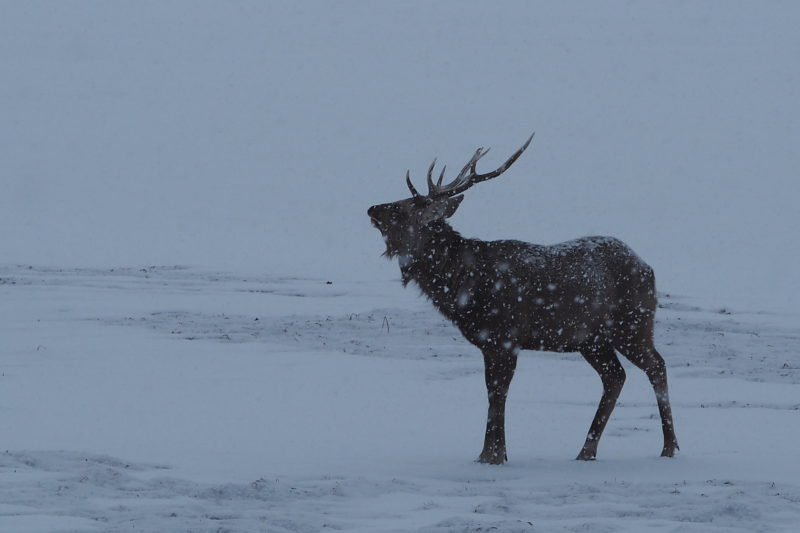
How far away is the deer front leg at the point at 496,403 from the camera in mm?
7652

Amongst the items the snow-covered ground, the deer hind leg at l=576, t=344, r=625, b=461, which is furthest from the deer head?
the deer hind leg at l=576, t=344, r=625, b=461

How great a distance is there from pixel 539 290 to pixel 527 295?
93mm

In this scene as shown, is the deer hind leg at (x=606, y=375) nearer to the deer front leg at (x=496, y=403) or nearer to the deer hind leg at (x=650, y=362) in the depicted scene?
the deer hind leg at (x=650, y=362)

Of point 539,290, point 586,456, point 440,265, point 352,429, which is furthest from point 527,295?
point 352,429

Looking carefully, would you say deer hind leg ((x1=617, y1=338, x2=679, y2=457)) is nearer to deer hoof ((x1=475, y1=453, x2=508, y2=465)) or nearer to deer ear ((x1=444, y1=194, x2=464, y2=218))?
deer hoof ((x1=475, y1=453, x2=508, y2=465))

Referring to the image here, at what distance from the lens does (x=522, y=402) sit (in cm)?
1034

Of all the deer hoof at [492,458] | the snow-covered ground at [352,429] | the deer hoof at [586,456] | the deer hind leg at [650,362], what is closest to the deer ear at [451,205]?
the snow-covered ground at [352,429]

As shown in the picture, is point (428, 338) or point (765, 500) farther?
point (428, 338)

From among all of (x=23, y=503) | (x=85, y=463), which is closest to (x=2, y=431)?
(x=85, y=463)

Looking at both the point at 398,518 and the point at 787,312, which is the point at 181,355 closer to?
the point at 398,518

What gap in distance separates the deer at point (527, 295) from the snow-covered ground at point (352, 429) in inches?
14.0

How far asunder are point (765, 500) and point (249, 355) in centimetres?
731

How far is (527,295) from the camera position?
26.4 feet

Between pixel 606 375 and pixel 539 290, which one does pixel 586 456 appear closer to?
pixel 606 375
